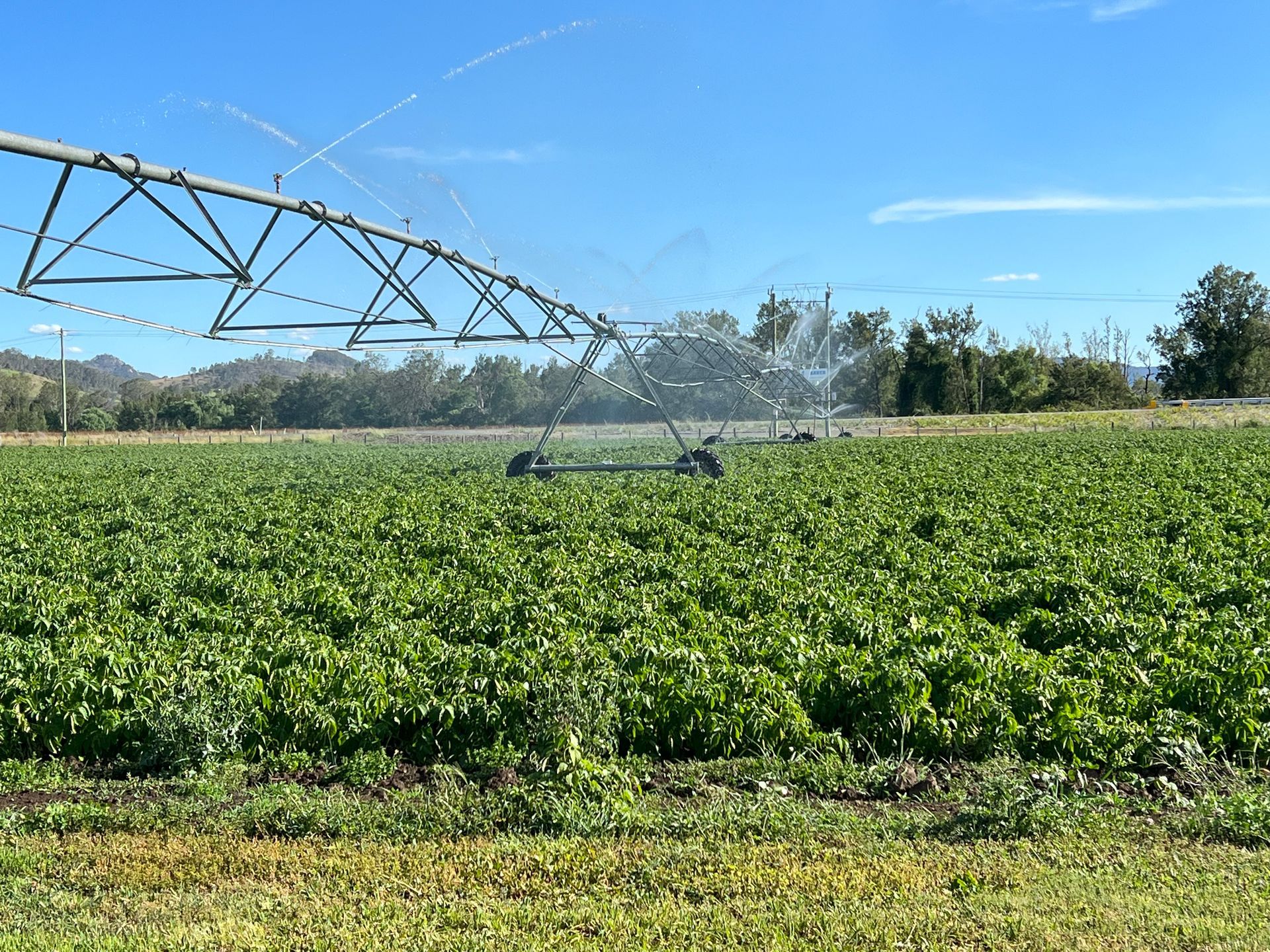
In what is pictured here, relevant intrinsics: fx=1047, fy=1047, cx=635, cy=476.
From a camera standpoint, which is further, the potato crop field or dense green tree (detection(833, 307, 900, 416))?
dense green tree (detection(833, 307, 900, 416))

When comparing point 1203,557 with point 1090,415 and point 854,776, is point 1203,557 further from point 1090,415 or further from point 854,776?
point 1090,415

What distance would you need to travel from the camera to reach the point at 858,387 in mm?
89938

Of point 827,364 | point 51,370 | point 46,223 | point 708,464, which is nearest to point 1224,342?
point 827,364

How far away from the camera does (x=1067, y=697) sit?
6832 millimetres

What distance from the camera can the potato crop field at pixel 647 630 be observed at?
6809 millimetres

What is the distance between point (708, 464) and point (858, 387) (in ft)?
220

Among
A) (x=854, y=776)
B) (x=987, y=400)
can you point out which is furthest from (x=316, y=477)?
(x=987, y=400)

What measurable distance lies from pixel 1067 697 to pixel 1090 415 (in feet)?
211

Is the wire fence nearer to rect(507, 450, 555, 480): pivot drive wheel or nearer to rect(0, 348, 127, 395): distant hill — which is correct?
rect(507, 450, 555, 480): pivot drive wheel

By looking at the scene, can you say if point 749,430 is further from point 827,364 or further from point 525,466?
point 525,466

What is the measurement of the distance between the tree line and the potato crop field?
51.6 metres

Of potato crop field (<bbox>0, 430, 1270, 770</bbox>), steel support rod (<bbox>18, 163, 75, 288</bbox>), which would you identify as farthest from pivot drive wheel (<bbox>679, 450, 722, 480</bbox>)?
steel support rod (<bbox>18, 163, 75, 288</bbox>)

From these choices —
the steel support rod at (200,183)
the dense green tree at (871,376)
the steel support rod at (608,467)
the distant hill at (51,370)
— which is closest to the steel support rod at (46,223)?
the steel support rod at (200,183)

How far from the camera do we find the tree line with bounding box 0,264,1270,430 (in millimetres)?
79688
